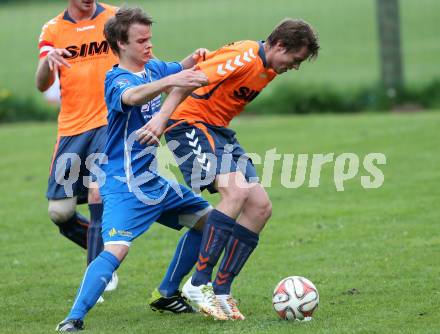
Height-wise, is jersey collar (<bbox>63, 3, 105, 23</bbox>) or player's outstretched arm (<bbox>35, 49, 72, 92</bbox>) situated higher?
jersey collar (<bbox>63, 3, 105, 23</bbox>)

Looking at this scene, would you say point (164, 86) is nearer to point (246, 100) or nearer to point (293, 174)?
point (246, 100)

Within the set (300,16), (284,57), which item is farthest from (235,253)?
(300,16)

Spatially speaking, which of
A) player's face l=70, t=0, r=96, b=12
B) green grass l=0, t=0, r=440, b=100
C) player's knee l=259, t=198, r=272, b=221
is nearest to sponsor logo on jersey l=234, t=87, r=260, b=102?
player's knee l=259, t=198, r=272, b=221

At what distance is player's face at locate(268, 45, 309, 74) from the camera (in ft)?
20.6

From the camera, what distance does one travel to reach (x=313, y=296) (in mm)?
5988

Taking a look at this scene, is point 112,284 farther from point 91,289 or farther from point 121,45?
point 121,45

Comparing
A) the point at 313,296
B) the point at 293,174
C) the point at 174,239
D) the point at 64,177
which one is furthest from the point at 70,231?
the point at 293,174

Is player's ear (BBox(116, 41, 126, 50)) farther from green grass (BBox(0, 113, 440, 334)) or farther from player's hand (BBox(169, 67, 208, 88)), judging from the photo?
green grass (BBox(0, 113, 440, 334))

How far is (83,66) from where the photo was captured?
755 cm

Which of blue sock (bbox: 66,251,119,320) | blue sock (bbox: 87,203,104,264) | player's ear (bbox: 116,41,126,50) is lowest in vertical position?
blue sock (bbox: 87,203,104,264)

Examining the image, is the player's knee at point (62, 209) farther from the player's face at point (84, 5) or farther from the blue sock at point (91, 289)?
the blue sock at point (91, 289)

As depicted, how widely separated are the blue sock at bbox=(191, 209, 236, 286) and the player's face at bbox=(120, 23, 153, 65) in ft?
3.68

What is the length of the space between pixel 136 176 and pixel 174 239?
3.19 metres

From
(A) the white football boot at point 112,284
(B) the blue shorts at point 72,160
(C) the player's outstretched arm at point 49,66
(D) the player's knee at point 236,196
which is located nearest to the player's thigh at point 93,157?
(B) the blue shorts at point 72,160
